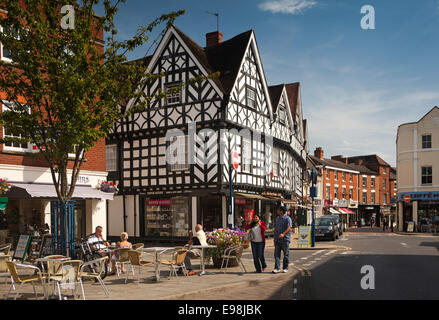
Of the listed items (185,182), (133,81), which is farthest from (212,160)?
(133,81)

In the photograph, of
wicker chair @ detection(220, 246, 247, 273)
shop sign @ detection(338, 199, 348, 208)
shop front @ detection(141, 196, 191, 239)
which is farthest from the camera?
shop sign @ detection(338, 199, 348, 208)

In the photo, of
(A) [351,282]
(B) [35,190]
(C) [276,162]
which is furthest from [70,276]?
(C) [276,162]

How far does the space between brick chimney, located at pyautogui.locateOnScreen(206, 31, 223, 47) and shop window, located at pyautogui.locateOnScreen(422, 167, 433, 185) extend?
79.7ft

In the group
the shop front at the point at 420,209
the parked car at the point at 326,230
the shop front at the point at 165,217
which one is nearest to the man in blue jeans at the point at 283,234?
the shop front at the point at 165,217

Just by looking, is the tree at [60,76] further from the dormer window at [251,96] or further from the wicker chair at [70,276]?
the dormer window at [251,96]

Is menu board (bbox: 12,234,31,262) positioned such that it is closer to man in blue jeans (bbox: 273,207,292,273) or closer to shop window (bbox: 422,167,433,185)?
man in blue jeans (bbox: 273,207,292,273)

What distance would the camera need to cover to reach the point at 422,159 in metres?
44.5

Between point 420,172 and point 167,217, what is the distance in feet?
90.6

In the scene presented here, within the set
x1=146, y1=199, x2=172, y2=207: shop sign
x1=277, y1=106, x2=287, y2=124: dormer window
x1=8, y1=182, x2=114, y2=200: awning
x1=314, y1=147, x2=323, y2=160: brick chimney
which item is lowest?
x1=146, y1=199, x2=172, y2=207: shop sign

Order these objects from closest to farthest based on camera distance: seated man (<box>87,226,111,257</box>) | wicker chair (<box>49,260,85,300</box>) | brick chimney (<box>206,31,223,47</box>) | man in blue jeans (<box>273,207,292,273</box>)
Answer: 1. wicker chair (<box>49,260,85,300</box>)
2. seated man (<box>87,226,111,257</box>)
3. man in blue jeans (<box>273,207,292,273</box>)
4. brick chimney (<box>206,31,223,47</box>)

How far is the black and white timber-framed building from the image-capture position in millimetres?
26781

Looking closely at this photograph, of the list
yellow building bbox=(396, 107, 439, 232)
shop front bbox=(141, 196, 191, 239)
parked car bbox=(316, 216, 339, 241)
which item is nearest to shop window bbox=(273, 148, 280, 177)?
parked car bbox=(316, 216, 339, 241)

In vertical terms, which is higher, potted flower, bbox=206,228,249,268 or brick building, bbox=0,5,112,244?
brick building, bbox=0,5,112,244
